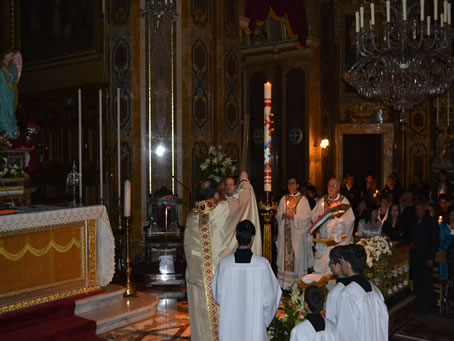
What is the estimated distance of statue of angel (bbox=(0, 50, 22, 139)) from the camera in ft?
25.1

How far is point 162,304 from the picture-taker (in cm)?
815

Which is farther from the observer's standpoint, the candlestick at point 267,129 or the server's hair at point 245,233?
the candlestick at point 267,129

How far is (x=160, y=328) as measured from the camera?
22.8ft

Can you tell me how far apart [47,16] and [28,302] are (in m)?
9.52

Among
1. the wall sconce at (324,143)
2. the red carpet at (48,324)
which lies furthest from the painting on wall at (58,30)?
the wall sconce at (324,143)

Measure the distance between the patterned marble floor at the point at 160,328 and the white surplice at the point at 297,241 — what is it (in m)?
2.46

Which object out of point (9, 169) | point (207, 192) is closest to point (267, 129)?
point (207, 192)

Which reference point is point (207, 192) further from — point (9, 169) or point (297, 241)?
point (297, 241)

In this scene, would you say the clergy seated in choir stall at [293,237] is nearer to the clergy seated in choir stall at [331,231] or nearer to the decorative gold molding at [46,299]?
the clergy seated in choir stall at [331,231]

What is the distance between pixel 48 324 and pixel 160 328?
141 cm

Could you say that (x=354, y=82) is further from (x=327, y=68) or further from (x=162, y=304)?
(x=327, y=68)

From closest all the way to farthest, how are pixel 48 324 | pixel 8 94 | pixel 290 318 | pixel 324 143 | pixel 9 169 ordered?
pixel 290 318 < pixel 48 324 < pixel 9 169 < pixel 8 94 < pixel 324 143

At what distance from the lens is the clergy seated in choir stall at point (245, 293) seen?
4.64 m

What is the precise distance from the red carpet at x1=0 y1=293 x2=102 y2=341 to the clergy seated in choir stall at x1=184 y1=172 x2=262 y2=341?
5.05 feet
